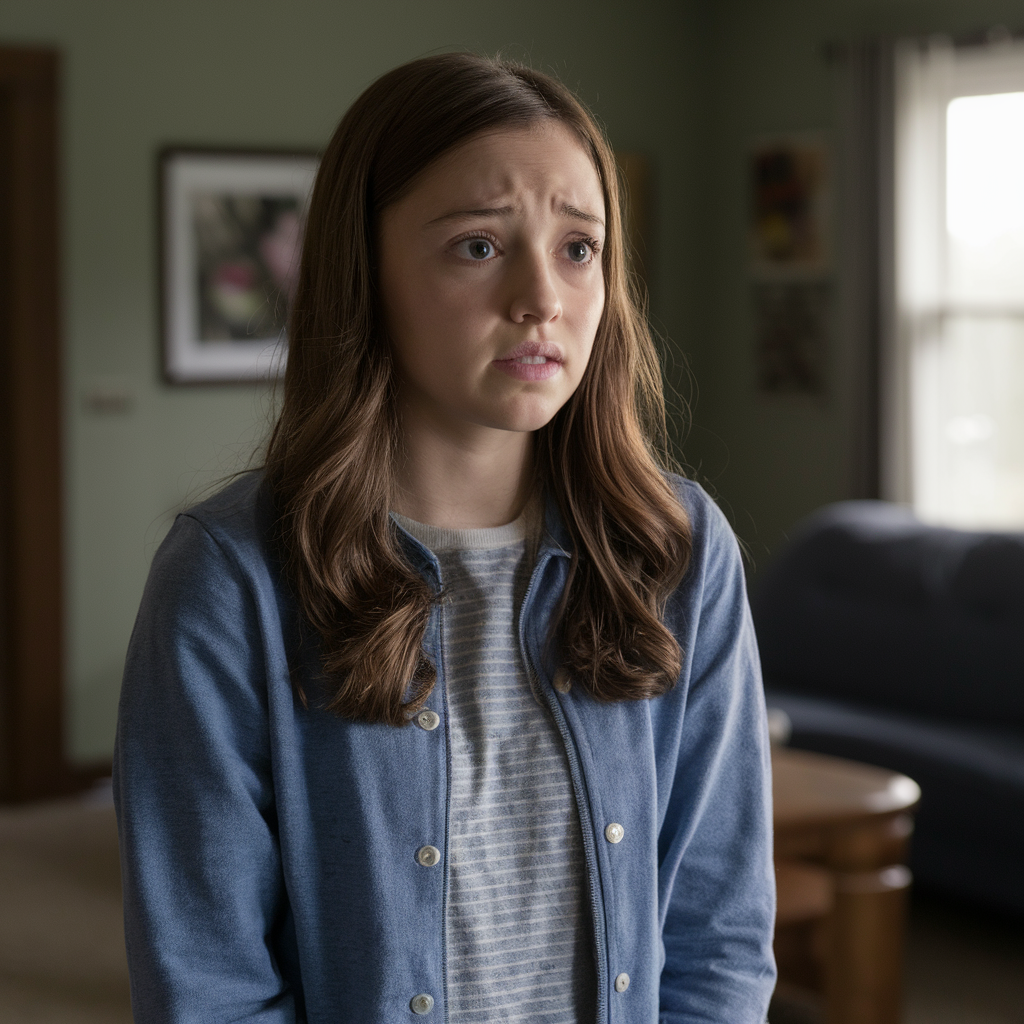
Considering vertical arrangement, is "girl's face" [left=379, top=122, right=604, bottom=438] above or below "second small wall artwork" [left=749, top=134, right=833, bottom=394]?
below

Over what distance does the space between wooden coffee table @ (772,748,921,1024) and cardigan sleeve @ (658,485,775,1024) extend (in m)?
1.15

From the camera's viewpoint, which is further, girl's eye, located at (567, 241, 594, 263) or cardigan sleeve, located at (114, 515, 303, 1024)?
girl's eye, located at (567, 241, 594, 263)

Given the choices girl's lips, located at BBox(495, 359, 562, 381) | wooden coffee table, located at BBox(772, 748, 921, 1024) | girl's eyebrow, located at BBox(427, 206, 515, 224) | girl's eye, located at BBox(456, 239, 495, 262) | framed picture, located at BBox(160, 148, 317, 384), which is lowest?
wooden coffee table, located at BBox(772, 748, 921, 1024)

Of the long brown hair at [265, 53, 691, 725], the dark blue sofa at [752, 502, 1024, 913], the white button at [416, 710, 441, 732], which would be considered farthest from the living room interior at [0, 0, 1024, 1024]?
the white button at [416, 710, 441, 732]

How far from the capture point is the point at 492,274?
1.07m

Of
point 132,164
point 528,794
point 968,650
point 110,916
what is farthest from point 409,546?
point 132,164

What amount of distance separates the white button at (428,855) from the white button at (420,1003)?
101 mm

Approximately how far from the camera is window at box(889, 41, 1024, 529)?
15.4 feet

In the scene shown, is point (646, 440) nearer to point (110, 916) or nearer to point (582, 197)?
point (582, 197)

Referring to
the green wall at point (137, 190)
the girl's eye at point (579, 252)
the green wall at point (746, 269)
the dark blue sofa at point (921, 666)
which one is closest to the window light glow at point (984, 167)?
the green wall at point (746, 269)

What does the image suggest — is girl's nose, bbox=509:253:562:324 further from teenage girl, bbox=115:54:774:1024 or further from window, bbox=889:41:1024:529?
window, bbox=889:41:1024:529

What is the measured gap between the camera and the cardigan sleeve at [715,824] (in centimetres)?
119

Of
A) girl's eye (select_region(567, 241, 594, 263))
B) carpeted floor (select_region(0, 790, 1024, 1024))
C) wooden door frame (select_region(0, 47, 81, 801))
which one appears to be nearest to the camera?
girl's eye (select_region(567, 241, 594, 263))

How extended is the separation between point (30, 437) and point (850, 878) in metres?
3.13
